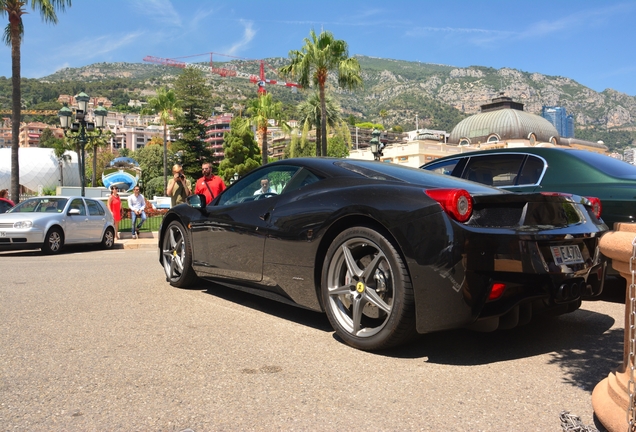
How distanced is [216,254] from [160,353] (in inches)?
68.9

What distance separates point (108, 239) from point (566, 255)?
13.2 metres

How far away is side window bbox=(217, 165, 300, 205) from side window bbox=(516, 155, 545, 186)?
2746mm

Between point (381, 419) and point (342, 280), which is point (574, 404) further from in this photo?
point (342, 280)

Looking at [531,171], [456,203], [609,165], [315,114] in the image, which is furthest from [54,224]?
[315,114]

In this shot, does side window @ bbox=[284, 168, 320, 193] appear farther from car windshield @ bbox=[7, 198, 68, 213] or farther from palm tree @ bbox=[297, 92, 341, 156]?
palm tree @ bbox=[297, 92, 341, 156]

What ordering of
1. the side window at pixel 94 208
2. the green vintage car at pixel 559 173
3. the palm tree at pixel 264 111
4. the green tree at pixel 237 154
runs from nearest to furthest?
the green vintage car at pixel 559 173 → the side window at pixel 94 208 → the palm tree at pixel 264 111 → the green tree at pixel 237 154

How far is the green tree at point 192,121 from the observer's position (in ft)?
228

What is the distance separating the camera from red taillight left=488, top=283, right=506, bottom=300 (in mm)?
3191

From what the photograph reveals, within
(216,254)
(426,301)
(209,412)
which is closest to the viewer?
(209,412)

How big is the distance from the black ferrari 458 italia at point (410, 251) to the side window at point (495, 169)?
181cm

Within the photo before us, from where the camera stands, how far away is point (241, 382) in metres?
2.99

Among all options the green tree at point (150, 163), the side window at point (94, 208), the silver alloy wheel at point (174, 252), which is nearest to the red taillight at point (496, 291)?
the silver alloy wheel at point (174, 252)

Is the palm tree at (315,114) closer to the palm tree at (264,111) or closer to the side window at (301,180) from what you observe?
the palm tree at (264,111)

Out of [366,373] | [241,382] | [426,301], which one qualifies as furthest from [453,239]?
[241,382]
